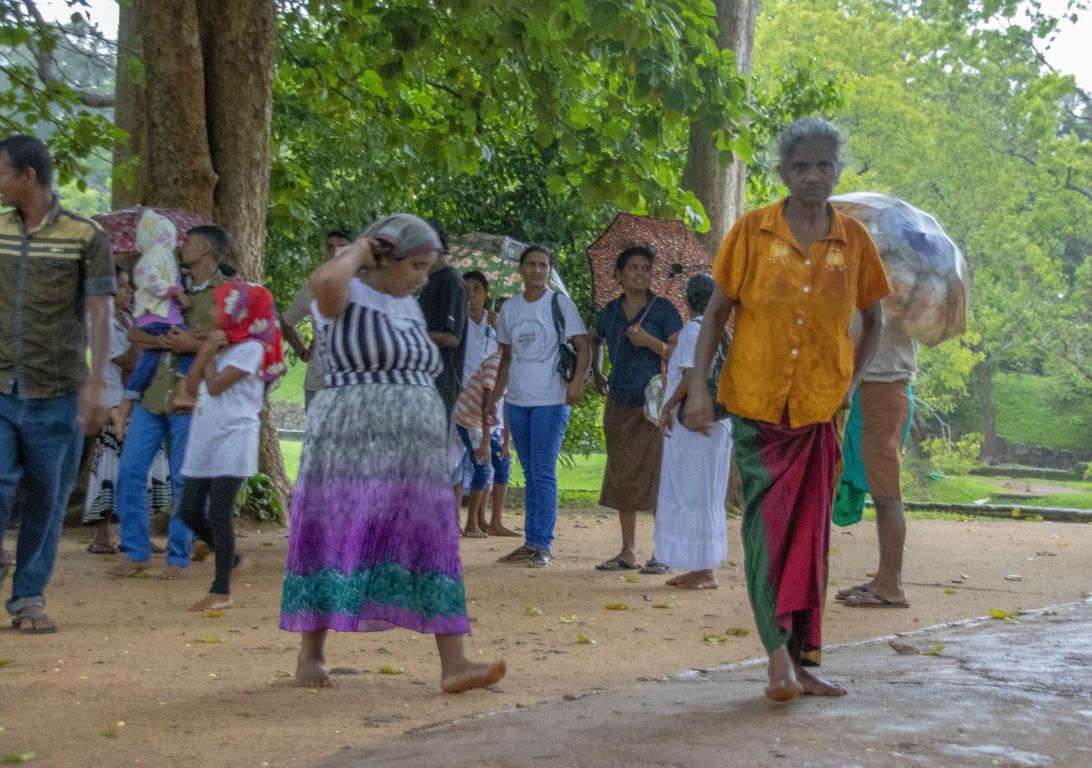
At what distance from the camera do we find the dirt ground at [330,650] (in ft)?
16.0

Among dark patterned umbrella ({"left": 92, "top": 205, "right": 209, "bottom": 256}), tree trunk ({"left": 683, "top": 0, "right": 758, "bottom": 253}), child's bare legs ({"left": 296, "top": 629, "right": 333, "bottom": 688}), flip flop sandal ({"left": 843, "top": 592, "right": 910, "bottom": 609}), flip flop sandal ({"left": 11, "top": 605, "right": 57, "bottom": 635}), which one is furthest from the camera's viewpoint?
tree trunk ({"left": 683, "top": 0, "right": 758, "bottom": 253})

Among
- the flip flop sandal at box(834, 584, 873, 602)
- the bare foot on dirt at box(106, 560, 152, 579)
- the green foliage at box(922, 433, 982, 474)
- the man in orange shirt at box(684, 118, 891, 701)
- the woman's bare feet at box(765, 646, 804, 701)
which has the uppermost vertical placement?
the man in orange shirt at box(684, 118, 891, 701)

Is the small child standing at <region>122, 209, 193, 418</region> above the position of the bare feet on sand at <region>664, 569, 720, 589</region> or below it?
above

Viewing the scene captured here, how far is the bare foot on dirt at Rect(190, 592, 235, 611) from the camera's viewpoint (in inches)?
305

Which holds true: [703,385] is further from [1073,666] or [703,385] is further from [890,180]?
[890,180]

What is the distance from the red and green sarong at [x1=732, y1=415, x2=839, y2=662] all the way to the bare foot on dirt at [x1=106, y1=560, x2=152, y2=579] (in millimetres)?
4860

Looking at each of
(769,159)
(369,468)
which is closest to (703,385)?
(369,468)

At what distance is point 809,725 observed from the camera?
16.0 feet

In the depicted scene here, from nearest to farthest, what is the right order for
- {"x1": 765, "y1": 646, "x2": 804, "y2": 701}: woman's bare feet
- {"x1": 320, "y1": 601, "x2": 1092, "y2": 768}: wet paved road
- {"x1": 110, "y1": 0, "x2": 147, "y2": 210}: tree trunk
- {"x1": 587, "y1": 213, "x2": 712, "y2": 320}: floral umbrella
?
{"x1": 320, "y1": 601, "x2": 1092, "y2": 768}: wet paved road < {"x1": 765, "y1": 646, "x2": 804, "y2": 701}: woman's bare feet < {"x1": 587, "y1": 213, "x2": 712, "y2": 320}: floral umbrella < {"x1": 110, "y1": 0, "x2": 147, "y2": 210}: tree trunk

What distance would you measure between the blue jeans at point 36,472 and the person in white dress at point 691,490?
3760mm

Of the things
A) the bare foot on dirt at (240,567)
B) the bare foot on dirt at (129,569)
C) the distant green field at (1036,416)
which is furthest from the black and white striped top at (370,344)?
the distant green field at (1036,416)

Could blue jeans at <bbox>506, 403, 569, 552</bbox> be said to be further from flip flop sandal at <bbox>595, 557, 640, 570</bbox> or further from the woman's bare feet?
the woman's bare feet

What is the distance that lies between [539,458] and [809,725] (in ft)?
18.4

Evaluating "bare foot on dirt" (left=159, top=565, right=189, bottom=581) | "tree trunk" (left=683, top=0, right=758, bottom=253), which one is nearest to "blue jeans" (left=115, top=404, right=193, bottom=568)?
"bare foot on dirt" (left=159, top=565, right=189, bottom=581)
